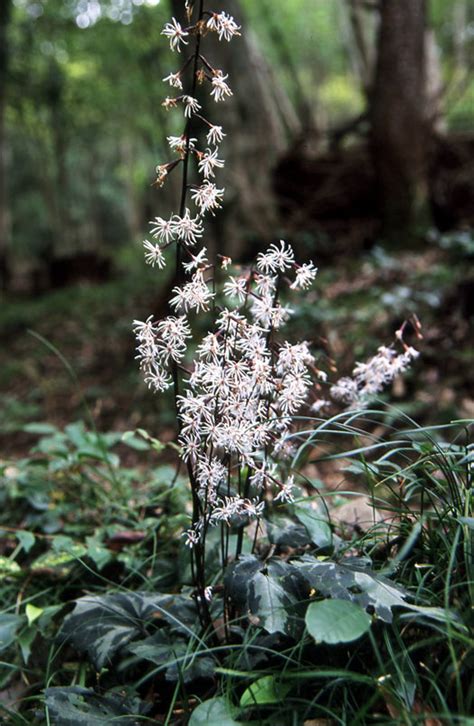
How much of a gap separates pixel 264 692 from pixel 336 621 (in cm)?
27

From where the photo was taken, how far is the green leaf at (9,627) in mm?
1626

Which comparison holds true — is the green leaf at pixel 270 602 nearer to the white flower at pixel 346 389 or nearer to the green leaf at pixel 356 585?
the green leaf at pixel 356 585

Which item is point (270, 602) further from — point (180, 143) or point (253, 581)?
point (180, 143)

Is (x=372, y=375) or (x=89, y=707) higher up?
(x=372, y=375)

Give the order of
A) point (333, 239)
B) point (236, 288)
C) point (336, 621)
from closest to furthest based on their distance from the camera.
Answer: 1. point (336, 621)
2. point (236, 288)
3. point (333, 239)

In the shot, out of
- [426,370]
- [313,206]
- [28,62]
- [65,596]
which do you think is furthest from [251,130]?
[28,62]

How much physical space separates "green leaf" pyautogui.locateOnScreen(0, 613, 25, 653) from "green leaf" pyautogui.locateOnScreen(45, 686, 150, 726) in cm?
35

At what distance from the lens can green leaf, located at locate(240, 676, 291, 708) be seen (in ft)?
3.83

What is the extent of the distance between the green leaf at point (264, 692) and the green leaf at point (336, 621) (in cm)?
19

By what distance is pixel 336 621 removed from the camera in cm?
106

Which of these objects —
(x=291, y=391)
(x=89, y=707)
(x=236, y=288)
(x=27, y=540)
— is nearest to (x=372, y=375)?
(x=291, y=391)

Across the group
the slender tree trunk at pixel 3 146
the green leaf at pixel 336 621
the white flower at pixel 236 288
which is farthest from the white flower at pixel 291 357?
the slender tree trunk at pixel 3 146

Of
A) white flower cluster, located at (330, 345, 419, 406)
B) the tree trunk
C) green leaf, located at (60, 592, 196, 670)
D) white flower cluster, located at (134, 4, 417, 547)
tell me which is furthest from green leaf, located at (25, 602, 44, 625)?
the tree trunk

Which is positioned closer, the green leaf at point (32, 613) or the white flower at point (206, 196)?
the white flower at point (206, 196)
